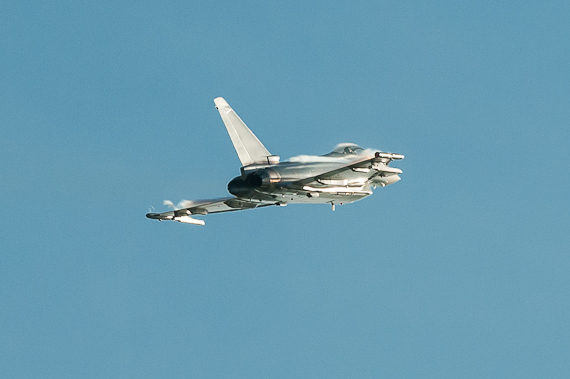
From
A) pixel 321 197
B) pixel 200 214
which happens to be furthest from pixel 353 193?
pixel 200 214

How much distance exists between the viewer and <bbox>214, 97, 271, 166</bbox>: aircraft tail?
34094 mm

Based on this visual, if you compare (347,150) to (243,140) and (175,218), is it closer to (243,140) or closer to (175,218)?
(243,140)

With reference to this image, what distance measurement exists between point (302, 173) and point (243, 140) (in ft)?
8.14

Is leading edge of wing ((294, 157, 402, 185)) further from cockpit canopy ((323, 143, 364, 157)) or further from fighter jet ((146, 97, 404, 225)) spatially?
cockpit canopy ((323, 143, 364, 157))

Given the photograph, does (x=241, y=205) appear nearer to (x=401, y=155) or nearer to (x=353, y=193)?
(x=353, y=193)

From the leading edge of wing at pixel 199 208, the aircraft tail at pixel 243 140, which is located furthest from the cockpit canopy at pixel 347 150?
the leading edge of wing at pixel 199 208

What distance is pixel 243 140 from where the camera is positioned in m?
34.3

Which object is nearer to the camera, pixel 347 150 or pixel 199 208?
pixel 347 150

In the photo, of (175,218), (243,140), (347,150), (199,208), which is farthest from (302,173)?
(175,218)

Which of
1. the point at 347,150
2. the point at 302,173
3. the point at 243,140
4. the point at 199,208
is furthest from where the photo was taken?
the point at 199,208

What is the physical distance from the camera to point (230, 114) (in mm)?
34688

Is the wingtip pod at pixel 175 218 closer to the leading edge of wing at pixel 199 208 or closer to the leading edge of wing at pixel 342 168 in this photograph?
the leading edge of wing at pixel 199 208

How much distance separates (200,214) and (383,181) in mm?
7656

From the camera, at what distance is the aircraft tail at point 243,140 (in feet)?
112
